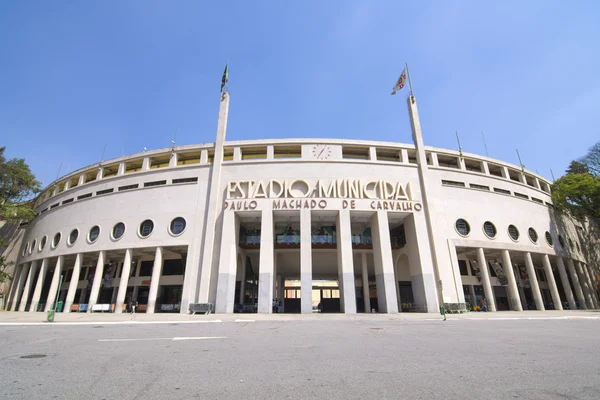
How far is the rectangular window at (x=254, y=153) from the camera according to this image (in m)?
34.5

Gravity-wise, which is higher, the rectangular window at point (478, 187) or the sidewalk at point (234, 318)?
the rectangular window at point (478, 187)

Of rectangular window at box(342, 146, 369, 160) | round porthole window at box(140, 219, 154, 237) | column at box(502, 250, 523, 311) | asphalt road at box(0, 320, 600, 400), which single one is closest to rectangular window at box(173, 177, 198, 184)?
round porthole window at box(140, 219, 154, 237)

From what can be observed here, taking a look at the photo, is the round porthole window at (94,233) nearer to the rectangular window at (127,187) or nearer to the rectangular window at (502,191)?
the rectangular window at (127,187)

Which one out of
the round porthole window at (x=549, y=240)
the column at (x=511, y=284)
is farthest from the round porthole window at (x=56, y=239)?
the round porthole window at (x=549, y=240)

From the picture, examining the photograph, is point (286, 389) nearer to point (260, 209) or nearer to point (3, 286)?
point (260, 209)

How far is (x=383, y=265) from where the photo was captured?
92.2 ft

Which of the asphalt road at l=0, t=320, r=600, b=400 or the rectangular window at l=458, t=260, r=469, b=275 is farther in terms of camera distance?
the rectangular window at l=458, t=260, r=469, b=275

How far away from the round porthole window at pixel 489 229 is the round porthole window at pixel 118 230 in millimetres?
41663

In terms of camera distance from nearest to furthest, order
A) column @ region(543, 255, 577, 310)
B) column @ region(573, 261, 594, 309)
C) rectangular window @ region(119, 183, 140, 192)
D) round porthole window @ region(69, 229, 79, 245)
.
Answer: rectangular window @ region(119, 183, 140, 192)
round porthole window @ region(69, 229, 79, 245)
column @ region(543, 255, 577, 310)
column @ region(573, 261, 594, 309)

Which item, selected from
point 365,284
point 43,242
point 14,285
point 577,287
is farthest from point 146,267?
point 577,287

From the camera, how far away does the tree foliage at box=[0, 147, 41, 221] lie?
1495 inches

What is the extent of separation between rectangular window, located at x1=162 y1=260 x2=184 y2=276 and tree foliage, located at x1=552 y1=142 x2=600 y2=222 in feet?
171

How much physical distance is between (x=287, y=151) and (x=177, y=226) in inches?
599

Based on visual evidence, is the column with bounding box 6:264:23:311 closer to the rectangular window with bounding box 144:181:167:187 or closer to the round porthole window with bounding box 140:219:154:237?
the round porthole window with bounding box 140:219:154:237
